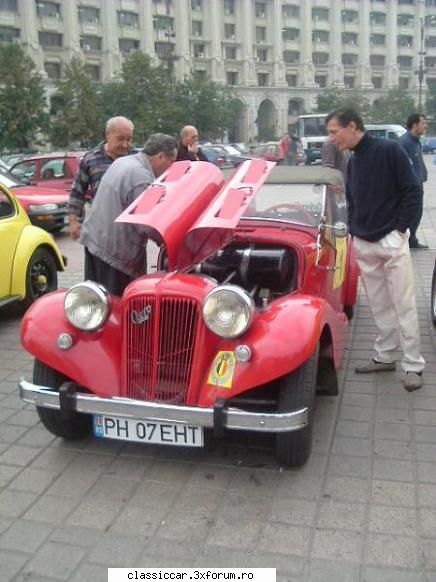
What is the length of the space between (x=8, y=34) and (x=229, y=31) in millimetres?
30469

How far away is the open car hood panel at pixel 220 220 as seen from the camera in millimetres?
3832

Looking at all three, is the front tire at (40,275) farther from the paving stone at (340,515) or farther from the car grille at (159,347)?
the paving stone at (340,515)

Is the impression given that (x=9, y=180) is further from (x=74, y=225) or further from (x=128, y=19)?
(x=128, y=19)

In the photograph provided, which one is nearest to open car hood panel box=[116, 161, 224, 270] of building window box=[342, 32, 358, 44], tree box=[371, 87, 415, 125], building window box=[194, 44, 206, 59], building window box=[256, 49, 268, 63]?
tree box=[371, 87, 415, 125]

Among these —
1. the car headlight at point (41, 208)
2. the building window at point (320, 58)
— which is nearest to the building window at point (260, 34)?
the building window at point (320, 58)

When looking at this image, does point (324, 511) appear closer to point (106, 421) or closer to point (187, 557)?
point (187, 557)

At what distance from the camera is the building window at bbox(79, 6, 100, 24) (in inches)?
2847

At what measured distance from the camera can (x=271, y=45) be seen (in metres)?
86.6

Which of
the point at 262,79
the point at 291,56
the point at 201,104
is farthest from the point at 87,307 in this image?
the point at 291,56

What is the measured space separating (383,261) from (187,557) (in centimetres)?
272

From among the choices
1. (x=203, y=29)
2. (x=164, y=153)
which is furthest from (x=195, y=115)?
(x=164, y=153)

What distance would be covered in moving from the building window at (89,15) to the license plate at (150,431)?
77.4 metres

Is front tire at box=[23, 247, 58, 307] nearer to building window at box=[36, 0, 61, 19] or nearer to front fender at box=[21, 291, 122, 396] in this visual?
front fender at box=[21, 291, 122, 396]

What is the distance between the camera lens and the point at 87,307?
3682mm
